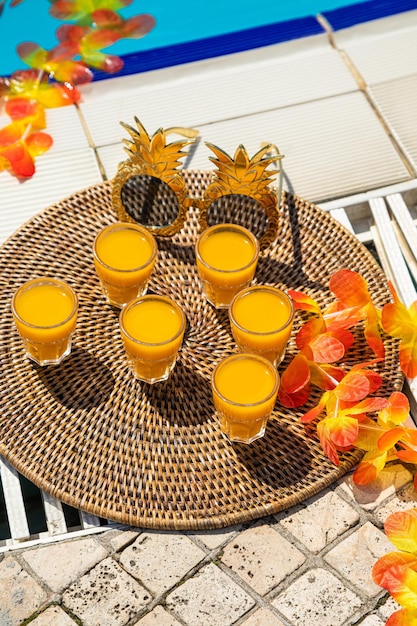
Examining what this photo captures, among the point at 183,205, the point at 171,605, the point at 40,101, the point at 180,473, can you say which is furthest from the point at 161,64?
the point at 171,605

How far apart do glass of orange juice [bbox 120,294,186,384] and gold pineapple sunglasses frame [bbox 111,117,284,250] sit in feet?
1.13

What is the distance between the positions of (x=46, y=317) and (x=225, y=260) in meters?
0.50

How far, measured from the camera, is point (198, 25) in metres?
4.40

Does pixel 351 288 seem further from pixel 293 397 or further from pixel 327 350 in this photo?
pixel 293 397

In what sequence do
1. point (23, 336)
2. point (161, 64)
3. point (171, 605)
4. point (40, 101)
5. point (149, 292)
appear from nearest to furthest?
point (171, 605)
point (23, 336)
point (149, 292)
point (40, 101)
point (161, 64)

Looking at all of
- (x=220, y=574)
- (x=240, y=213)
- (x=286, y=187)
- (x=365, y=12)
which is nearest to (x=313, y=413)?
(x=220, y=574)

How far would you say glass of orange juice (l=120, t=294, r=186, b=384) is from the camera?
2.06 meters

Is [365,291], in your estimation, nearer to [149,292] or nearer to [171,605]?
[149,292]

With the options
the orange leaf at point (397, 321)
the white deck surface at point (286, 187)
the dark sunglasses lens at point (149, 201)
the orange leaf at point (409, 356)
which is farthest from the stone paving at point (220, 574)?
the dark sunglasses lens at point (149, 201)

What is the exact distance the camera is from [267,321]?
216cm

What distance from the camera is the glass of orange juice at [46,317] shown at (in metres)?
2.09

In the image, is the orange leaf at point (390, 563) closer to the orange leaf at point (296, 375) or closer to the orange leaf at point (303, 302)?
the orange leaf at point (296, 375)

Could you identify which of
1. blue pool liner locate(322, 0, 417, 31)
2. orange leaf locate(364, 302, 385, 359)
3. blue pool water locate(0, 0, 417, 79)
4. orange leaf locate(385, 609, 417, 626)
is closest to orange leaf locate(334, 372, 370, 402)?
orange leaf locate(364, 302, 385, 359)

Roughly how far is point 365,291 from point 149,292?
0.59 meters
